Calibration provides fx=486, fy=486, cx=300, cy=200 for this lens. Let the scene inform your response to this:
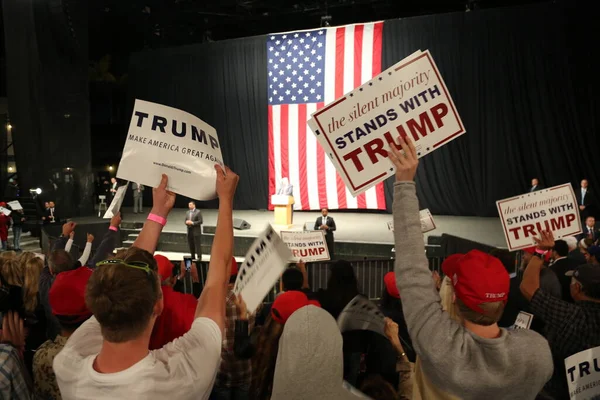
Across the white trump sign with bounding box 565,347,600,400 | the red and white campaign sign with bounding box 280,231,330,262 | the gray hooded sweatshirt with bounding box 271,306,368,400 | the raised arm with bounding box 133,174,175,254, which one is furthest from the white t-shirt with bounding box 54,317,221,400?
the red and white campaign sign with bounding box 280,231,330,262

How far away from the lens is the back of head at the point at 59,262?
3.61 metres

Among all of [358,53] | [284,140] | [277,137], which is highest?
[358,53]

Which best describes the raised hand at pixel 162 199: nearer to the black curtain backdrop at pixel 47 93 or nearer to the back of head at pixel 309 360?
the back of head at pixel 309 360

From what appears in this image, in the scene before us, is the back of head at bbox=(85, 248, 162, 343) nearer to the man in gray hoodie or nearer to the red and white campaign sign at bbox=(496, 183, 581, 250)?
the man in gray hoodie

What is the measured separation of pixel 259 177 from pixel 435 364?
1453 centimetres

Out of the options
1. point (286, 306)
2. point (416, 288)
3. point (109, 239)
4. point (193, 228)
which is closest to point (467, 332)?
point (416, 288)

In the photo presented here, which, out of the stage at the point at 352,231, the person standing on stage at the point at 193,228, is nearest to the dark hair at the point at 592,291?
the stage at the point at 352,231

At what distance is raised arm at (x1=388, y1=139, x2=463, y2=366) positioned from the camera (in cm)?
133

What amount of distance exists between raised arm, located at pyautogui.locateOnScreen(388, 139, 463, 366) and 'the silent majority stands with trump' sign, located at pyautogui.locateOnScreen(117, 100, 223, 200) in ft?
3.28

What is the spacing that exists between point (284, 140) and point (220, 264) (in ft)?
43.0

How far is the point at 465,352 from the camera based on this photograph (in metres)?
1.32

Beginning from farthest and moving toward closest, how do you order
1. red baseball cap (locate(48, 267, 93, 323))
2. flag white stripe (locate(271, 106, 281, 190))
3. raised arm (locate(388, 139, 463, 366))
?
1. flag white stripe (locate(271, 106, 281, 190))
2. red baseball cap (locate(48, 267, 93, 323))
3. raised arm (locate(388, 139, 463, 366))

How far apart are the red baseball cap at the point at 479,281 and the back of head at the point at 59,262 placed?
3.09 m

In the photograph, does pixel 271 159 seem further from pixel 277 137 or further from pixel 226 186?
pixel 226 186
